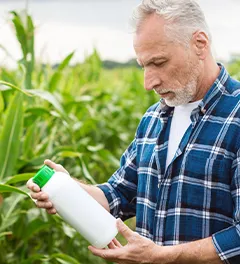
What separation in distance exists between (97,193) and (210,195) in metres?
0.44

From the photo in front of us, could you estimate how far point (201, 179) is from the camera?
2055mm

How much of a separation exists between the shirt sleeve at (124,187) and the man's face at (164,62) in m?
0.39

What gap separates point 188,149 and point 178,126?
13 centimetres

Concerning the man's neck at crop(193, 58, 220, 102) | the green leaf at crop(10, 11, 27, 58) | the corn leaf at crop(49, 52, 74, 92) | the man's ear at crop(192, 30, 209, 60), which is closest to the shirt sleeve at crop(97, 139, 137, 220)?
the man's neck at crop(193, 58, 220, 102)

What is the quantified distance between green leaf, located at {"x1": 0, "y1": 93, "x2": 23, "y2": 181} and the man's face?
3.02 ft

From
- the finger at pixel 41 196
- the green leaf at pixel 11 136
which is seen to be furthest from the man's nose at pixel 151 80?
the green leaf at pixel 11 136

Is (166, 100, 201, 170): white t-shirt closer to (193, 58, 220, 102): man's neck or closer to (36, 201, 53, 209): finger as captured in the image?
(193, 58, 220, 102): man's neck

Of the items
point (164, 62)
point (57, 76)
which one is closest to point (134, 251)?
point (164, 62)

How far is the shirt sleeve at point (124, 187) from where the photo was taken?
2366 millimetres

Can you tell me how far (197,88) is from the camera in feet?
7.00

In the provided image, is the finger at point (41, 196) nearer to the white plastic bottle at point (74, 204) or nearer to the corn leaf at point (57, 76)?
the white plastic bottle at point (74, 204)

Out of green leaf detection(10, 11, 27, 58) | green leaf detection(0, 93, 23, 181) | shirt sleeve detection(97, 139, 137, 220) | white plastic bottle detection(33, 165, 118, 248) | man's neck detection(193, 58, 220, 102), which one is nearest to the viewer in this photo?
white plastic bottle detection(33, 165, 118, 248)

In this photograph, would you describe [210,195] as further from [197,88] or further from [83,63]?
[83,63]

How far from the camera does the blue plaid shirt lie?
2010mm
